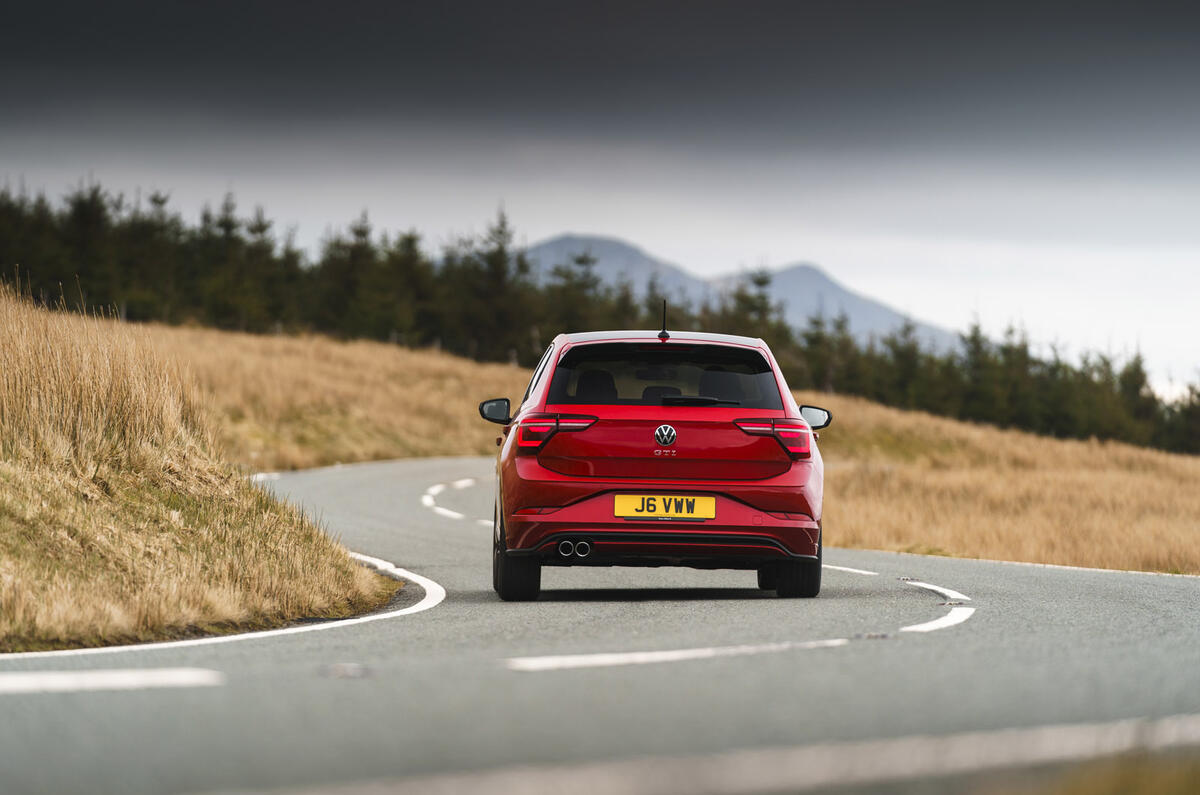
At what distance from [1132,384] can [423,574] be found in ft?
389

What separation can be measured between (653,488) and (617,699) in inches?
148

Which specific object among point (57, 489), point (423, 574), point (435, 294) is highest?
point (435, 294)

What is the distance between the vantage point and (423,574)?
1220 cm

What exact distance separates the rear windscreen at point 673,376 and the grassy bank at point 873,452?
170 inches

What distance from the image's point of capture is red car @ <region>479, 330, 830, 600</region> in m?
9.29

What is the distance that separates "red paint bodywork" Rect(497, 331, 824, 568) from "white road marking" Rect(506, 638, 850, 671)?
1.97 meters

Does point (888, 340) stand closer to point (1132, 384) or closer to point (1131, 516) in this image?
point (1132, 384)

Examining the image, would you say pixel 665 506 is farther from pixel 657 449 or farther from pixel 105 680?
pixel 105 680

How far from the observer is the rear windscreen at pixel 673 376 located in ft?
31.3

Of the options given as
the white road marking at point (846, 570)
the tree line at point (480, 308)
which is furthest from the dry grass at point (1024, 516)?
the tree line at point (480, 308)

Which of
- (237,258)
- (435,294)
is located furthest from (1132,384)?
(237,258)

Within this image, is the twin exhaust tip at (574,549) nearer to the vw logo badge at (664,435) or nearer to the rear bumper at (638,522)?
the rear bumper at (638,522)

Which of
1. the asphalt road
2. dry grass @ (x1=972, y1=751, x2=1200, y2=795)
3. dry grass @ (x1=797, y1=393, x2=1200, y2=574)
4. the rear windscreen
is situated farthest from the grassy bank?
dry grass @ (x1=972, y1=751, x2=1200, y2=795)

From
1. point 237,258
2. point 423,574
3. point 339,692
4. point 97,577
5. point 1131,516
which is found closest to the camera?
point 339,692
